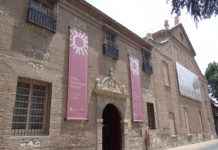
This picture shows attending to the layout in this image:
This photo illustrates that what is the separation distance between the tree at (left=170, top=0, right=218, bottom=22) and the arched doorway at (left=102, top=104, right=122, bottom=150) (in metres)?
6.38

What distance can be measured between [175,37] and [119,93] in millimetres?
10965

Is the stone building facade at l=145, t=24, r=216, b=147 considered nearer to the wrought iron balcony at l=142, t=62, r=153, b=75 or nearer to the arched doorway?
the wrought iron balcony at l=142, t=62, r=153, b=75

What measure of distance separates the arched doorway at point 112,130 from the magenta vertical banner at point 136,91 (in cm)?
99

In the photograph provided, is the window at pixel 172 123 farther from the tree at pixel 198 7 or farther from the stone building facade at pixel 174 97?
the tree at pixel 198 7

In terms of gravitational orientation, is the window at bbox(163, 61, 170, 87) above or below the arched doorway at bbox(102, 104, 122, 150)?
above

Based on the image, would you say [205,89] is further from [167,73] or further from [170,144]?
[170,144]

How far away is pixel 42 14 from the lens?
22.8ft

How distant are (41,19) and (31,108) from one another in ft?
10.00

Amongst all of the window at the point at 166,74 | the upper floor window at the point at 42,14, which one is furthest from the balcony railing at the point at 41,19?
the window at the point at 166,74

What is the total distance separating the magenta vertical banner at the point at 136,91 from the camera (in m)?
10.2

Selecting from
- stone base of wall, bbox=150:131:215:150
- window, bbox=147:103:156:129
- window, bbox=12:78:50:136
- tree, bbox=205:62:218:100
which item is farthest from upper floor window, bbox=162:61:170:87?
tree, bbox=205:62:218:100

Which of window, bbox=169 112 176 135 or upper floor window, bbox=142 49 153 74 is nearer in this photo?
upper floor window, bbox=142 49 153 74

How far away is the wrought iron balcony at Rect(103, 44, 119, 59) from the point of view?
9312 millimetres

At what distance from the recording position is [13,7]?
610cm
